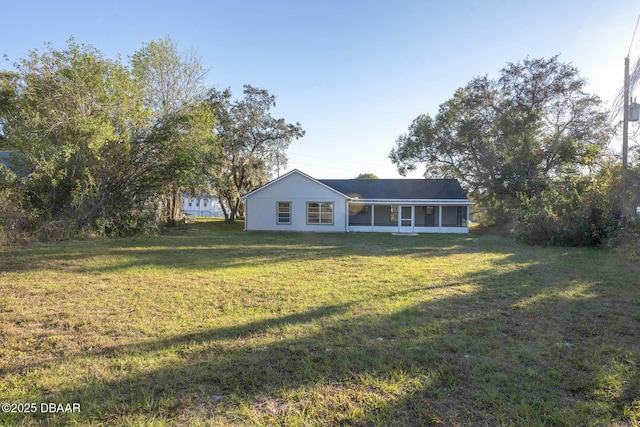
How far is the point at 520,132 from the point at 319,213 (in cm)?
1510

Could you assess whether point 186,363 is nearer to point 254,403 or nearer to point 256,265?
point 254,403

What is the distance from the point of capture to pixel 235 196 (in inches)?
1121

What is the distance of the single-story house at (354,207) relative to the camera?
21062 millimetres

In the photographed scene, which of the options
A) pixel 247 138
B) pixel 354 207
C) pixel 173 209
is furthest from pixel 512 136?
pixel 173 209

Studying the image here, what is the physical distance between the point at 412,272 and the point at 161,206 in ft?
50.0

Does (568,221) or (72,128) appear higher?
(72,128)

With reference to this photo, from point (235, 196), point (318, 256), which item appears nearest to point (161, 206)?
point (235, 196)

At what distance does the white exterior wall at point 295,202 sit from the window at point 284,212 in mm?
198

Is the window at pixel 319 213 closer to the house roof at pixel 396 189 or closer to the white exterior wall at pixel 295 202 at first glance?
the white exterior wall at pixel 295 202

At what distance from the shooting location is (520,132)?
23.8m

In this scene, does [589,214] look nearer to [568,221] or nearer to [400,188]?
[568,221]

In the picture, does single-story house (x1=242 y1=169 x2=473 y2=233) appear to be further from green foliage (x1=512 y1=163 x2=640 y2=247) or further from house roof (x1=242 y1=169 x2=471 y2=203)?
green foliage (x1=512 y1=163 x2=640 y2=247)

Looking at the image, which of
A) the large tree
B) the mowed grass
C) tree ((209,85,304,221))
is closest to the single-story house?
the large tree

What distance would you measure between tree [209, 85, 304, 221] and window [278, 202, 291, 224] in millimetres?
7516
